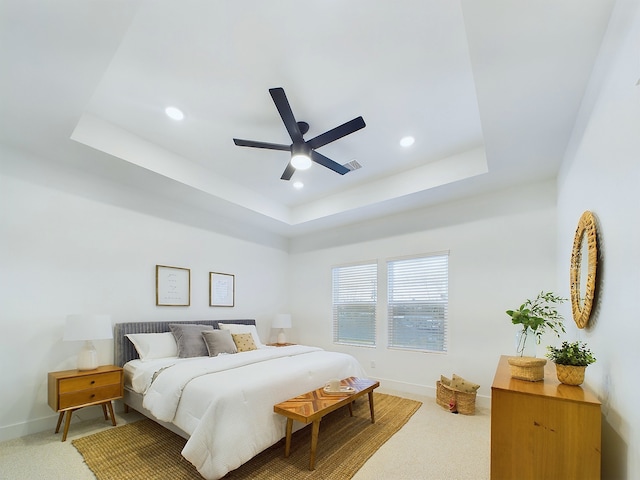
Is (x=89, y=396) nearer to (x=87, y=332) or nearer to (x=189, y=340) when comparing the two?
(x=87, y=332)

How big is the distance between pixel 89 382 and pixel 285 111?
3242 millimetres

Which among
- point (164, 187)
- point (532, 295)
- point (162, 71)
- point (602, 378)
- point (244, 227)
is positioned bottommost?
point (602, 378)

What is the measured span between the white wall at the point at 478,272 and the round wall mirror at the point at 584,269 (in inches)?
58.3

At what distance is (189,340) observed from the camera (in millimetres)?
3943

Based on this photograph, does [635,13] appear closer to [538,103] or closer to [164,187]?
[538,103]

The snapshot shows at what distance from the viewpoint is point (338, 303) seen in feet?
18.7

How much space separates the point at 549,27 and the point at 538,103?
0.77 m

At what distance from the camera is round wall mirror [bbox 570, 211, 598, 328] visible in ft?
6.46

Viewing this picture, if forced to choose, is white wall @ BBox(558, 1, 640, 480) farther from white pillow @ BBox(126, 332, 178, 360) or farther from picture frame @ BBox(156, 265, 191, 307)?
picture frame @ BBox(156, 265, 191, 307)

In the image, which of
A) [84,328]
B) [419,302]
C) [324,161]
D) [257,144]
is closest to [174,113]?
[257,144]

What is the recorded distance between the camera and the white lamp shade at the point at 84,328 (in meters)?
3.10

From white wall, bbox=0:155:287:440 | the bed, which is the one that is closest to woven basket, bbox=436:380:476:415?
the bed

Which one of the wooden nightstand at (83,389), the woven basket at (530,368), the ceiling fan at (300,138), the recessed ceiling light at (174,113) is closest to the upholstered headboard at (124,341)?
the wooden nightstand at (83,389)

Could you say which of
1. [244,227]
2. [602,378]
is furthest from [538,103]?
[244,227]
